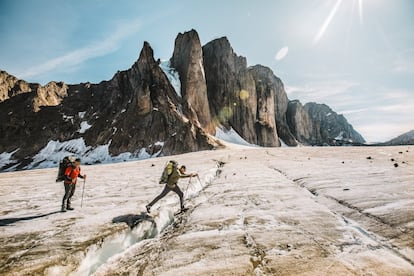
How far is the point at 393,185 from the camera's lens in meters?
10.1

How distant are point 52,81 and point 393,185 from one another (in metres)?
138

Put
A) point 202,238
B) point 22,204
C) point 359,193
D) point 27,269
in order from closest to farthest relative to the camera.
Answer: point 27,269
point 202,238
point 359,193
point 22,204

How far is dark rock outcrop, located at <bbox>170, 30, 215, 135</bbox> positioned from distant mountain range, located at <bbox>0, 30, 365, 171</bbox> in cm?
39

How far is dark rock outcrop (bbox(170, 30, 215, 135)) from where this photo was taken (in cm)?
9694

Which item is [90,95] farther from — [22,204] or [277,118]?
[22,204]

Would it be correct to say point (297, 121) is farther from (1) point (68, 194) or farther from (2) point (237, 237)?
(2) point (237, 237)

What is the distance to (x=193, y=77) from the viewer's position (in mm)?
97688

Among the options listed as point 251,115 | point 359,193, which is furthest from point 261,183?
point 251,115

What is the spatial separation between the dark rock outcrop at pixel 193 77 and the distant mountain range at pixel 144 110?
39 centimetres

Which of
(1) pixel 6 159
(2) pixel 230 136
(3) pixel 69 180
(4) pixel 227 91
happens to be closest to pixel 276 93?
(4) pixel 227 91

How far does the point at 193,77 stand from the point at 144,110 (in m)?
25.0

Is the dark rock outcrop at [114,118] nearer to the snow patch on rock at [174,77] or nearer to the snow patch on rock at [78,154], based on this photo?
the snow patch on rock at [78,154]

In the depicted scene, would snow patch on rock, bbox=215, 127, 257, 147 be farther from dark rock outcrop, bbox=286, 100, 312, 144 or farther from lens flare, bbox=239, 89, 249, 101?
dark rock outcrop, bbox=286, 100, 312, 144

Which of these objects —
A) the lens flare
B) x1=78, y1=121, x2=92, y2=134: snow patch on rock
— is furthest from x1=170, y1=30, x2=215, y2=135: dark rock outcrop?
x1=78, y1=121, x2=92, y2=134: snow patch on rock
